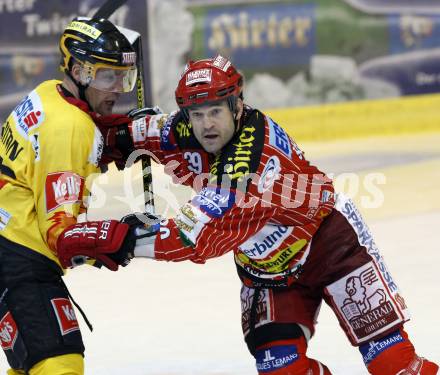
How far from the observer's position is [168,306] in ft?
20.0

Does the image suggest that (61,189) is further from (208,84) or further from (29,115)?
(208,84)

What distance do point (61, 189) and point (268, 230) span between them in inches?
33.8

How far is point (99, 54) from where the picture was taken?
3889mm

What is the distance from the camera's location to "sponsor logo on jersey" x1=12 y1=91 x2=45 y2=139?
3795 mm

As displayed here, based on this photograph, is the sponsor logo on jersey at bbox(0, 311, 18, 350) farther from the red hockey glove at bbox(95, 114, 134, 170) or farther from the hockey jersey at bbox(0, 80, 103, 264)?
the red hockey glove at bbox(95, 114, 134, 170)

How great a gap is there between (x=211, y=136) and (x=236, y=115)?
137 millimetres

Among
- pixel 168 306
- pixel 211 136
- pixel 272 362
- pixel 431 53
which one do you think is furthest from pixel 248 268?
pixel 431 53

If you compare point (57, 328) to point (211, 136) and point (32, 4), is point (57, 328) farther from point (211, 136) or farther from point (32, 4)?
point (32, 4)

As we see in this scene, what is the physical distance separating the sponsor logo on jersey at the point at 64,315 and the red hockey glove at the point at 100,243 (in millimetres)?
302

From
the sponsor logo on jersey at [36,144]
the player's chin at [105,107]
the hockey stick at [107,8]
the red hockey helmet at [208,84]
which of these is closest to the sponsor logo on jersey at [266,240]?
the red hockey helmet at [208,84]

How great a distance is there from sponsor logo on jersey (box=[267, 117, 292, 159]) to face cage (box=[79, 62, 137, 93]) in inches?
23.9

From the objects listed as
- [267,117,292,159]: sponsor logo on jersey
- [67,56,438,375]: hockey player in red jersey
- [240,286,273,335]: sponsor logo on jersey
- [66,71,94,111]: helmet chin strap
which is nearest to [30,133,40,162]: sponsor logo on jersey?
[66,71,94,111]: helmet chin strap

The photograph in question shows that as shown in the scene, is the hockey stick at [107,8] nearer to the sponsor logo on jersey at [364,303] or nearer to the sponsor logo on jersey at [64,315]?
the sponsor logo on jersey at [64,315]

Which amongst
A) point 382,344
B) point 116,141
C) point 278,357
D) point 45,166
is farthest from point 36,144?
point 382,344
